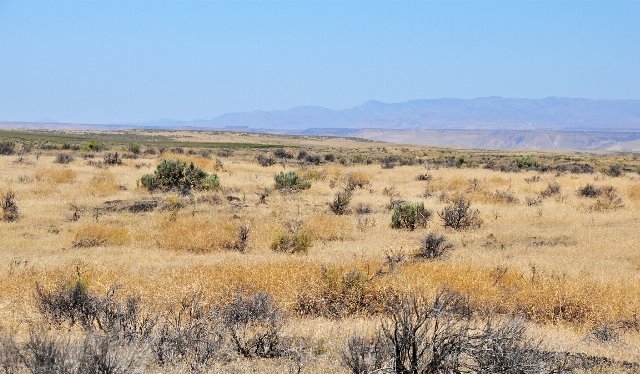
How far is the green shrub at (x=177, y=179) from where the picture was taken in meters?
23.7

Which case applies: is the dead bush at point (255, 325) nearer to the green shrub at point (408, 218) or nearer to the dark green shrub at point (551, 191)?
the green shrub at point (408, 218)

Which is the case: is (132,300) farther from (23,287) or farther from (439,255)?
(439,255)

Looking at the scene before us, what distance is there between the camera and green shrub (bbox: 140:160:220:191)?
2366 cm

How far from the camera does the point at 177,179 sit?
24.3 meters

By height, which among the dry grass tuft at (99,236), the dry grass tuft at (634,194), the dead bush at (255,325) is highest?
the dry grass tuft at (634,194)

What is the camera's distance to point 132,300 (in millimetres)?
7672

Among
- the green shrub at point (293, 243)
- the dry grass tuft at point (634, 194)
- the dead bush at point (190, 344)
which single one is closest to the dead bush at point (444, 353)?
the dead bush at point (190, 344)

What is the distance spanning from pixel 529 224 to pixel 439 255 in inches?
226

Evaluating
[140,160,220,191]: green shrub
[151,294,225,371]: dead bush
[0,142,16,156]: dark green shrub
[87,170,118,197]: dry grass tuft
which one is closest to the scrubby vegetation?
[151,294,225,371]: dead bush

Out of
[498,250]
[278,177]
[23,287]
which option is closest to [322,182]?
[278,177]

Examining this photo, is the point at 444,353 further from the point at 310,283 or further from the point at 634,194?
the point at 634,194

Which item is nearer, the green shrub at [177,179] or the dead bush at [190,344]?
the dead bush at [190,344]

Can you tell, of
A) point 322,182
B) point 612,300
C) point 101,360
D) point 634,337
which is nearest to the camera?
point 101,360

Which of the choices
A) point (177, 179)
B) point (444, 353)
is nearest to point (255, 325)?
point (444, 353)
